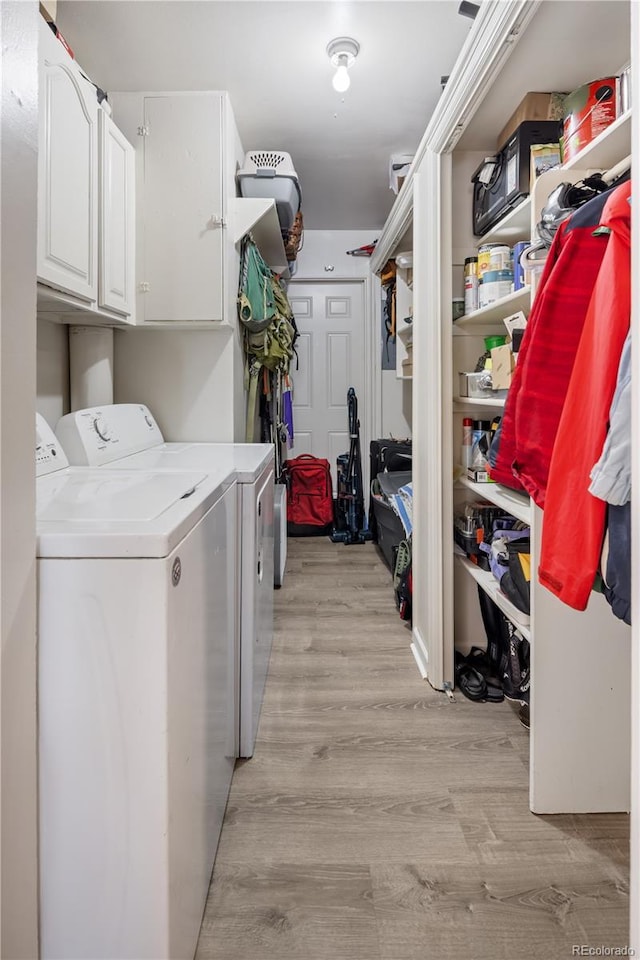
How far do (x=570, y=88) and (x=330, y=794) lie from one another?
7.51 feet

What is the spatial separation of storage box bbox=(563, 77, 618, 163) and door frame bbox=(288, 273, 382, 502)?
3014mm

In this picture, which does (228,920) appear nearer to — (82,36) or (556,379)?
(556,379)

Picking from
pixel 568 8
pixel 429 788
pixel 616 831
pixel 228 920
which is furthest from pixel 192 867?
pixel 568 8

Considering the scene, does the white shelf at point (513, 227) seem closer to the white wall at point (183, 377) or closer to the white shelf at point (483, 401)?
the white shelf at point (483, 401)

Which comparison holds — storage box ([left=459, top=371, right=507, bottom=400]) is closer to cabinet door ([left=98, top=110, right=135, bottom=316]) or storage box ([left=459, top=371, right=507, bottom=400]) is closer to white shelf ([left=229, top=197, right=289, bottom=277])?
white shelf ([left=229, top=197, right=289, bottom=277])

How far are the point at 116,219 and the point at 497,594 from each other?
76.4 inches

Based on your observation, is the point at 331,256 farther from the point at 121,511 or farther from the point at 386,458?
the point at 121,511

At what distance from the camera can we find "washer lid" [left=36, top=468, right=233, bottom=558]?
0.83 metres

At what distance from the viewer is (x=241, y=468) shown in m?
1.66

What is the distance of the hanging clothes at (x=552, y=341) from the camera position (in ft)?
3.60

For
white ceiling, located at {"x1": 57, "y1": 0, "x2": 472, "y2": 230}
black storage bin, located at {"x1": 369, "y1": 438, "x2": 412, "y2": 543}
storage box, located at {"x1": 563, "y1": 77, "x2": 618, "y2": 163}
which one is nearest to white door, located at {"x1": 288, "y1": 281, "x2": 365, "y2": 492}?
black storage bin, located at {"x1": 369, "y1": 438, "x2": 412, "y2": 543}

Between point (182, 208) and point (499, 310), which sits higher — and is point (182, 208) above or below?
above

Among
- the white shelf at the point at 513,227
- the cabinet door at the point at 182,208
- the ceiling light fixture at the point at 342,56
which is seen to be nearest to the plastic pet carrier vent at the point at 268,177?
the cabinet door at the point at 182,208

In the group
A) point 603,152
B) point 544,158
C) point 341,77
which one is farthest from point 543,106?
point 341,77
